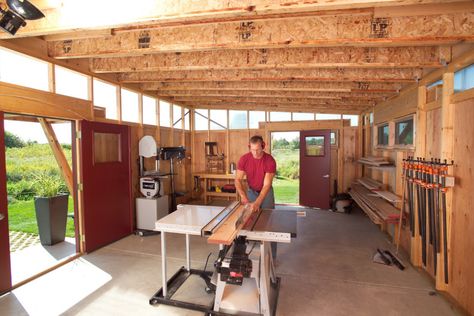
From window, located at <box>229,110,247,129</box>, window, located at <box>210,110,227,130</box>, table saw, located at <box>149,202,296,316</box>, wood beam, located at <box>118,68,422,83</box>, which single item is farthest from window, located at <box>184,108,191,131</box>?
table saw, located at <box>149,202,296,316</box>

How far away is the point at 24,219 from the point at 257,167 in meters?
5.72

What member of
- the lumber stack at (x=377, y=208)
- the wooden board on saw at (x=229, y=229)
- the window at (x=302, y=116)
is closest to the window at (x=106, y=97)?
the wooden board on saw at (x=229, y=229)

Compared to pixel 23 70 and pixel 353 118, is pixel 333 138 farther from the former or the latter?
pixel 23 70

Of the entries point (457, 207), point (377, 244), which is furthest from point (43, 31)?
point (377, 244)

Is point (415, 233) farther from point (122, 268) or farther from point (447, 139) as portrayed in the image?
point (122, 268)

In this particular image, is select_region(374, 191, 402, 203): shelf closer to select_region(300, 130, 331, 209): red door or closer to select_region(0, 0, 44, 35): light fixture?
select_region(300, 130, 331, 209): red door

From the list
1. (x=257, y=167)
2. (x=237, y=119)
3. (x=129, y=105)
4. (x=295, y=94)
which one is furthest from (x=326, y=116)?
(x=129, y=105)

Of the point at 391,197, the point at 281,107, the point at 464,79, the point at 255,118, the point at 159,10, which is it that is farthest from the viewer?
the point at 255,118

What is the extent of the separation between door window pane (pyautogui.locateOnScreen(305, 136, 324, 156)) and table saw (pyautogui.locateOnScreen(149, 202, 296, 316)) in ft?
13.8

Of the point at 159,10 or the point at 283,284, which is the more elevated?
the point at 159,10

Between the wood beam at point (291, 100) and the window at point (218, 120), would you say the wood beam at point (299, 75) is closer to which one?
the wood beam at point (291, 100)

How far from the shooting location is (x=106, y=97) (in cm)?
439

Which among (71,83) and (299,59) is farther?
(71,83)

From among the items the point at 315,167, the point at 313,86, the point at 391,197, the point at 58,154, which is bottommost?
the point at 391,197
